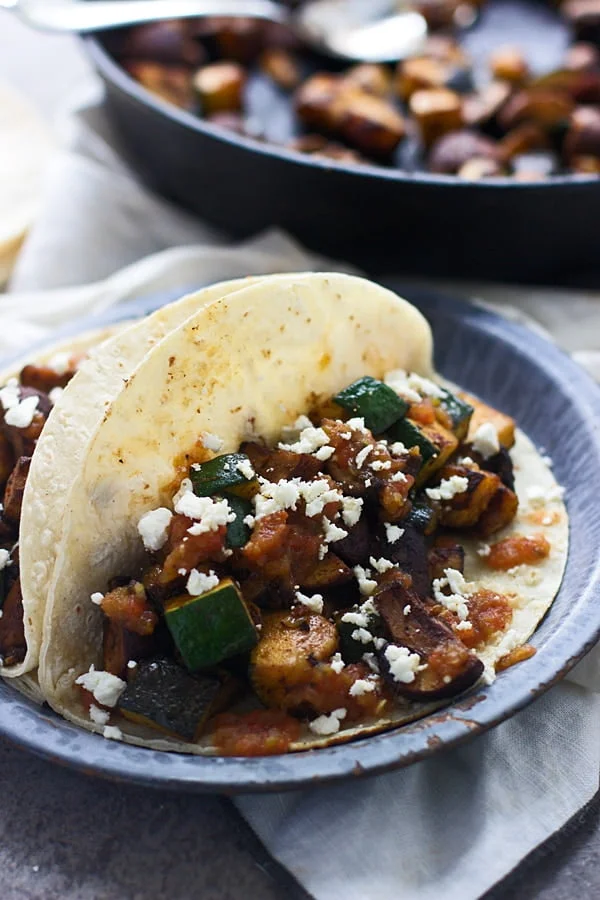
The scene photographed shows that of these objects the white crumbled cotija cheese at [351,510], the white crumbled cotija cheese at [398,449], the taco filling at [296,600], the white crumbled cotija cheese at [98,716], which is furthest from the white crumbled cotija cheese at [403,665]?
the white crumbled cotija cheese at [98,716]

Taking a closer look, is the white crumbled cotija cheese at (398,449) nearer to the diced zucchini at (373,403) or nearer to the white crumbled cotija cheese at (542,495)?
the diced zucchini at (373,403)

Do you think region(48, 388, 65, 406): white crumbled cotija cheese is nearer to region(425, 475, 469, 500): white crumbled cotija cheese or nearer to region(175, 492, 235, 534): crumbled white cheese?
region(175, 492, 235, 534): crumbled white cheese

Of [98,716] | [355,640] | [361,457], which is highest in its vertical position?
[361,457]

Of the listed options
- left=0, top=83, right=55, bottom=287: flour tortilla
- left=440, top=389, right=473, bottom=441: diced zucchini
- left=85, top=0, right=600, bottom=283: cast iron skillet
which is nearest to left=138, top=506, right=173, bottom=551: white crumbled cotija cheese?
left=440, top=389, right=473, bottom=441: diced zucchini

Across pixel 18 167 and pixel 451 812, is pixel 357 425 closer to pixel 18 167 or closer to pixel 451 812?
pixel 451 812

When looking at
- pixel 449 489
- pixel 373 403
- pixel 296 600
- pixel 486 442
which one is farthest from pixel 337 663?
pixel 486 442
